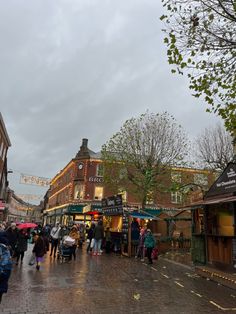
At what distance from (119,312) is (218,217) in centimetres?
742

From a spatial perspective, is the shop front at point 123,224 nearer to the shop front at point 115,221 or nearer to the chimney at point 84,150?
the shop front at point 115,221

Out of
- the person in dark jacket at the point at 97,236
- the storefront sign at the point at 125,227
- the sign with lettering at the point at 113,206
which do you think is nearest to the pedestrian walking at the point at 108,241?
the sign with lettering at the point at 113,206

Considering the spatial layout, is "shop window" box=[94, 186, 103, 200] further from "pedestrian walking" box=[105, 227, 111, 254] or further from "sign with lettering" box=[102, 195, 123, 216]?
"pedestrian walking" box=[105, 227, 111, 254]

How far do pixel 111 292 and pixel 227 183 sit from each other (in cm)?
626

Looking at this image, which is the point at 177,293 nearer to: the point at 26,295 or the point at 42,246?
the point at 26,295

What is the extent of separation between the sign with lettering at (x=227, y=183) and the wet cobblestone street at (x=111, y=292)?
11.2 feet

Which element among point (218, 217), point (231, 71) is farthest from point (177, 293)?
point (231, 71)

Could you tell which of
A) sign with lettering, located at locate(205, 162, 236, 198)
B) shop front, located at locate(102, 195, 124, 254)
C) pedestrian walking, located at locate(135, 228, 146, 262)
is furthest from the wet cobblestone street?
shop front, located at locate(102, 195, 124, 254)

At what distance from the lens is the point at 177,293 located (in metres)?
8.00

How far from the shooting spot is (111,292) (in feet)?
25.6

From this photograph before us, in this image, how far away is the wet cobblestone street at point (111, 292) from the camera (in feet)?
20.9

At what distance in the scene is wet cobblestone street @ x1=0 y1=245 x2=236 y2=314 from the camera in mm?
6379

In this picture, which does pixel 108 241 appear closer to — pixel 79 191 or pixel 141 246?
pixel 141 246

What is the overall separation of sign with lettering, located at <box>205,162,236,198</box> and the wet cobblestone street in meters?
3.41
